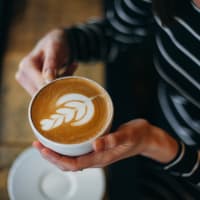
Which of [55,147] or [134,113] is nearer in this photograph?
[55,147]

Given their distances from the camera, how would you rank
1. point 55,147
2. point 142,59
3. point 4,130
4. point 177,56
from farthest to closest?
1. point 142,59
2. point 4,130
3. point 177,56
4. point 55,147

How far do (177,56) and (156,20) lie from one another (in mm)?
86

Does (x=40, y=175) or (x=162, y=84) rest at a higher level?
(x=162, y=84)

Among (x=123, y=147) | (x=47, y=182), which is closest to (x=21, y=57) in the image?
(x=47, y=182)

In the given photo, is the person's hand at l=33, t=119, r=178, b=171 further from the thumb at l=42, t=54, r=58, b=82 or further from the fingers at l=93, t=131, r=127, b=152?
the thumb at l=42, t=54, r=58, b=82

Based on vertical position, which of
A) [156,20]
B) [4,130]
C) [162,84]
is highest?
[156,20]

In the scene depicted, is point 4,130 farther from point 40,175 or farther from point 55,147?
point 55,147

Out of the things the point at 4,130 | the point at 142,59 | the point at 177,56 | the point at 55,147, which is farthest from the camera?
the point at 142,59

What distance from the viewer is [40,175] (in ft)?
2.56

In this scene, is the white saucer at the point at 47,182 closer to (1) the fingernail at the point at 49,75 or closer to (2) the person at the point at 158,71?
(2) the person at the point at 158,71

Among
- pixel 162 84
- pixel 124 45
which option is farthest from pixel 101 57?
pixel 162 84

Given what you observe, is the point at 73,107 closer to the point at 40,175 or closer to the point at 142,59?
the point at 40,175

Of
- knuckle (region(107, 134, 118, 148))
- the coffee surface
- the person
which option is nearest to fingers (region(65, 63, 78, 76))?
the person

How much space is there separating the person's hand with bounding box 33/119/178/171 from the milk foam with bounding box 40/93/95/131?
4 centimetres
